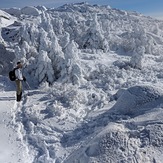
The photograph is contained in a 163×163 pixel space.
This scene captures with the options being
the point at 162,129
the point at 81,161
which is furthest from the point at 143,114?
the point at 81,161

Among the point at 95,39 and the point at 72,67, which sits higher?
the point at 95,39

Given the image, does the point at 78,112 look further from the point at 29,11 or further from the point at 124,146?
the point at 29,11

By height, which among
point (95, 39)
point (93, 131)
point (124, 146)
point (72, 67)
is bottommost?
point (93, 131)

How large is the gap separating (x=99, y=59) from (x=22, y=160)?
42.1ft

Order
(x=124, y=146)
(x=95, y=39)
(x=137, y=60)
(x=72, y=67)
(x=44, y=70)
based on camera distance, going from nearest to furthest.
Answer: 1. (x=124, y=146)
2. (x=72, y=67)
3. (x=44, y=70)
4. (x=137, y=60)
5. (x=95, y=39)

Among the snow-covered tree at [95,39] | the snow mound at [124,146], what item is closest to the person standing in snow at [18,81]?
the snow mound at [124,146]

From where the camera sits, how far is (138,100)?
889 centimetres

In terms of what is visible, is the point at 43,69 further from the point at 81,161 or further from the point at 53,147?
the point at 81,161

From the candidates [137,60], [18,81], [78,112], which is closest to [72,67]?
[18,81]

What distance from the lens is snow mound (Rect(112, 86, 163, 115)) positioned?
28.4 feet

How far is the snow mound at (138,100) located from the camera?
8.66 m

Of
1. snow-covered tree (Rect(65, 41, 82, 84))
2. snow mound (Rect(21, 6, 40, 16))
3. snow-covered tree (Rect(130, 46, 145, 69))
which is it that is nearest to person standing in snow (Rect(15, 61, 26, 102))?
snow-covered tree (Rect(65, 41, 82, 84))

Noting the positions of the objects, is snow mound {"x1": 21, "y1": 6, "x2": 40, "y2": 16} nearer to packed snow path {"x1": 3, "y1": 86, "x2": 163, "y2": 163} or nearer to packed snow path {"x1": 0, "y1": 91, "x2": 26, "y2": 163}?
packed snow path {"x1": 0, "y1": 91, "x2": 26, "y2": 163}

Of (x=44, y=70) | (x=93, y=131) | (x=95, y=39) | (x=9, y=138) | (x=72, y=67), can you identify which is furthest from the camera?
(x=95, y=39)
